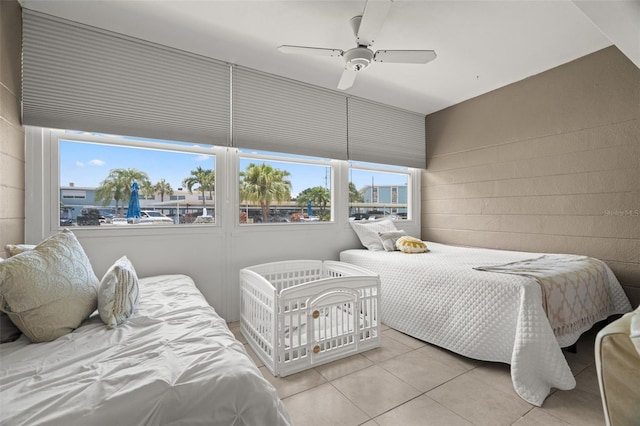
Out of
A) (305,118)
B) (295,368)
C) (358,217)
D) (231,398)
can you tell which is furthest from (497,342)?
(305,118)

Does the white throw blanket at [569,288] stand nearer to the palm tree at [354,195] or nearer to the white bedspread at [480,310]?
the white bedspread at [480,310]

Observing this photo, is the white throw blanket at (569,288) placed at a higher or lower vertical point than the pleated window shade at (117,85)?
lower

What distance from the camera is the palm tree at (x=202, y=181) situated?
105 inches

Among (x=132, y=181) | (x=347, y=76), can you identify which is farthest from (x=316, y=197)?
(x=132, y=181)

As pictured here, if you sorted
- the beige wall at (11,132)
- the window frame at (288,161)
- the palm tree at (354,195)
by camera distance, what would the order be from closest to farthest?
1. the beige wall at (11,132)
2. the window frame at (288,161)
3. the palm tree at (354,195)

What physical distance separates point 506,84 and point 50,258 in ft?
13.1

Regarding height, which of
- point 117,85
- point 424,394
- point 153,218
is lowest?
point 424,394

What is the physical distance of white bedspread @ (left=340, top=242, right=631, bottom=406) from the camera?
1701 millimetres

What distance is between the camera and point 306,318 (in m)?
2.12

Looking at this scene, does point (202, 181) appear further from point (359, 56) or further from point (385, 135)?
point (385, 135)

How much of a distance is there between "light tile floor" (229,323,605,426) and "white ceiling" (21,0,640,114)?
199cm

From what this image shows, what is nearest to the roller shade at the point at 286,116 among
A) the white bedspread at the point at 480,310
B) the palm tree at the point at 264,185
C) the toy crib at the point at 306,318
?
the palm tree at the point at 264,185

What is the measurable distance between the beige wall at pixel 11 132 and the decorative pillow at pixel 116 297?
0.83 metres

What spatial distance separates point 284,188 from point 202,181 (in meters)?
0.85
